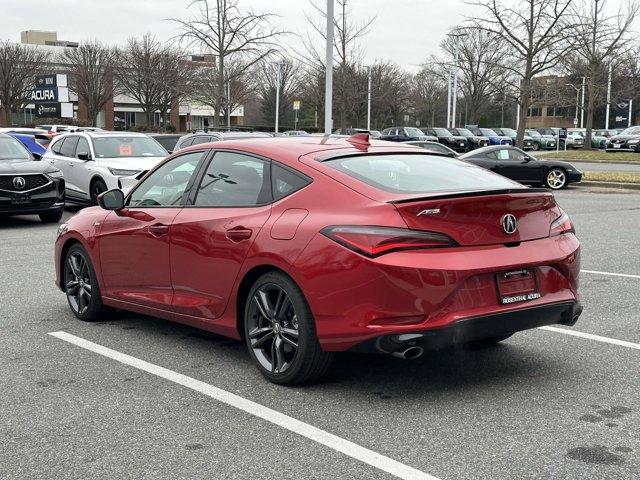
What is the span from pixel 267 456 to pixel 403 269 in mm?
1209

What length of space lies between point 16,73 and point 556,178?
5590 centimetres

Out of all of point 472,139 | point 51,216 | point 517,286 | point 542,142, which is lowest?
point 51,216

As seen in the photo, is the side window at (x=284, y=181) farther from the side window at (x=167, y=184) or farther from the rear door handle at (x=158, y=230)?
the rear door handle at (x=158, y=230)

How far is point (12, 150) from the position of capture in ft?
49.2

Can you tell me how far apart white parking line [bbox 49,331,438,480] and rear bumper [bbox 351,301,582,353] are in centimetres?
57

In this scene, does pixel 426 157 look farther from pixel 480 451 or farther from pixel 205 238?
pixel 480 451

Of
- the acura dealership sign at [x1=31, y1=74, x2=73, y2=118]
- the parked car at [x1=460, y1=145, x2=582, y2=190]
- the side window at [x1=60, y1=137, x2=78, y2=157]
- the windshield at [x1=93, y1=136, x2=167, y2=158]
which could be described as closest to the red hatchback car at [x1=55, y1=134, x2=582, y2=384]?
the windshield at [x1=93, y1=136, x2=167, y2=158]

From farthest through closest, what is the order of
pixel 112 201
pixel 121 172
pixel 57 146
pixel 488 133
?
pixel 488 133, pixel 57 146, pixel 121 172, pixel 112 201

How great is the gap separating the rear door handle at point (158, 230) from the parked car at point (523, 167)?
55.8ft

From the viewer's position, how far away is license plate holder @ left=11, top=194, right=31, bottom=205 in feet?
45.0

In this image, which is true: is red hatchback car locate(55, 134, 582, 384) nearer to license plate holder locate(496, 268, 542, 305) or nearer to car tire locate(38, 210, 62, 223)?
license plate holder locate(496, 268, 542, 305)

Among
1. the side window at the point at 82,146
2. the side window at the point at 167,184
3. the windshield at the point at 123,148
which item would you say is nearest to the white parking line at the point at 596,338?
the side window at the point at 167,184

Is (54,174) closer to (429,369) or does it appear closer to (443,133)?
(429,369)

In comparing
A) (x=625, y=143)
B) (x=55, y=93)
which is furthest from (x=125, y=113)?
(x=625, y=143)
